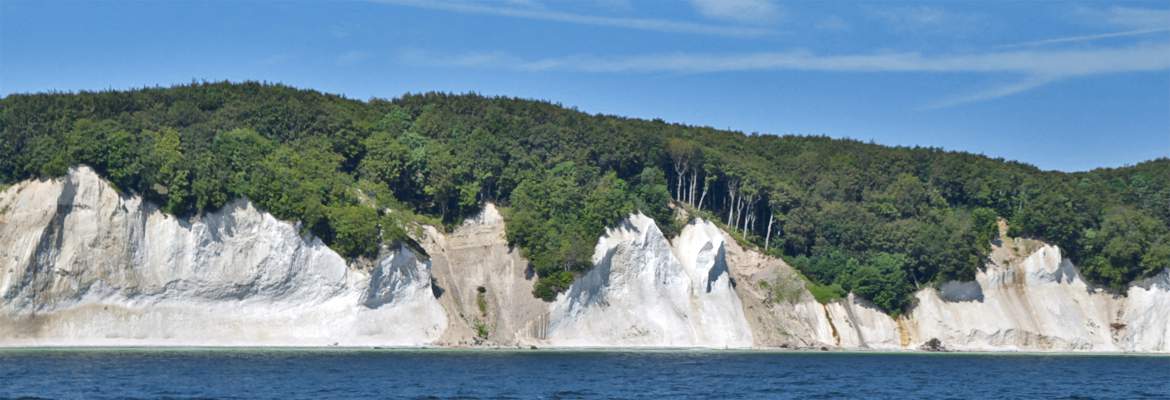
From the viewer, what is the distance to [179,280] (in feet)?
298

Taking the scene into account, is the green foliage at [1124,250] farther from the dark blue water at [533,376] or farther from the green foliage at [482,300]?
the green foliage at [482,300]

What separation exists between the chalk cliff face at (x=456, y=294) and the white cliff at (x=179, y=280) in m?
0.09

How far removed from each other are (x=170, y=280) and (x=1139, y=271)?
78.0 metres

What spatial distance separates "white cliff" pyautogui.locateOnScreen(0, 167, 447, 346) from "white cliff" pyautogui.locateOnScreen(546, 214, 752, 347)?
1100 centimetres

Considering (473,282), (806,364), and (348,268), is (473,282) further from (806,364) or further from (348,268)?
(806,364)

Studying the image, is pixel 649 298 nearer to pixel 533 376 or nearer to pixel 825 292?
pixel 825 292

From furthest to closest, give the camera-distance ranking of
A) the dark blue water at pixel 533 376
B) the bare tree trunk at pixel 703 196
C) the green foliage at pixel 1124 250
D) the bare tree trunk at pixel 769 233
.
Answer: the bare tree trunk at pixel 703 196
the bare tree trunk at pixel 769 233
the green foliage at pixel 1124 250
the dark blue water at pixel 533 376

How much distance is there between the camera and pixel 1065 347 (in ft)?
374

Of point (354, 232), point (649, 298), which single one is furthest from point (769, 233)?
point (354, 232)

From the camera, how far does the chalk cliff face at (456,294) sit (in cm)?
8831

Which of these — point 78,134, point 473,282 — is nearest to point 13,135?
point 78,134

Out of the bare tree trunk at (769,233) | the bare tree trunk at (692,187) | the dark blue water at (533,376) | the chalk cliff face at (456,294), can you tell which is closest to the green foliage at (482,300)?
the chalk cliff face at (456,294)

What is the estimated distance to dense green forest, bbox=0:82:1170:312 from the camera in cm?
9500

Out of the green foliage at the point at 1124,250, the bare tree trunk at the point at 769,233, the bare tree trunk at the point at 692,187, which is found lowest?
the green foliage at the point at 1124,250
